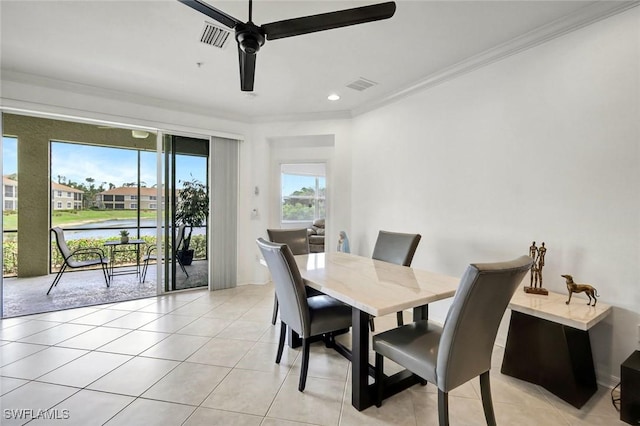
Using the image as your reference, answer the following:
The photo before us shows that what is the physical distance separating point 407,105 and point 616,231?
2.36 metres

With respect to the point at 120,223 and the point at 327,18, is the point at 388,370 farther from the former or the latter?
the point at 120,223

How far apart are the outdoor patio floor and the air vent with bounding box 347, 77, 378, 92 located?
338 cm

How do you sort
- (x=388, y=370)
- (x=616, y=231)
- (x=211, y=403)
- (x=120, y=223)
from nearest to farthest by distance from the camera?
(x=211, y=403)
(x=616, y=231)
(x=388, y=370)
(x=120, y=223)

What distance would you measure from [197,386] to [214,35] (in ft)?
9.02

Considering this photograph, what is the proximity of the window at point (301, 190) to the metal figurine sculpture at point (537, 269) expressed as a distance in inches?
131

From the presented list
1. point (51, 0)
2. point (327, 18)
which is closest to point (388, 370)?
point (327, 18)

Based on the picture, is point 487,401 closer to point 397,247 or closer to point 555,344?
point 555,344

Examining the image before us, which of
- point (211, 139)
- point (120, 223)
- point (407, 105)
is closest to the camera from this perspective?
point (407, 105)

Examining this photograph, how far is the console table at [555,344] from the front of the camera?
187cm

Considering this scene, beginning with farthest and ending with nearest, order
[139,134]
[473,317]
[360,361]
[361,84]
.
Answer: [139,134] < [361,84] < [360,361] < [473,317]

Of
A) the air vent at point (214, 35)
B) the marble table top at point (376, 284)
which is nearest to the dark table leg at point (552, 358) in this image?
the marble table top at point (376, 284)

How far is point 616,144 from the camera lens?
201 centimetres

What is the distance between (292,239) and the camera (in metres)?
3.51

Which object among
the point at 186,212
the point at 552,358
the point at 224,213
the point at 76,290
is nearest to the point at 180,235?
the point at 186,212
